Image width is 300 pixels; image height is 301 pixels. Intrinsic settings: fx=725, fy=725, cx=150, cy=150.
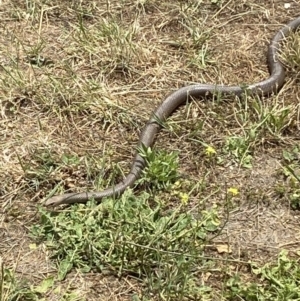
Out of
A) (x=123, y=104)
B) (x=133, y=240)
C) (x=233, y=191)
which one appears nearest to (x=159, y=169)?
(x=233, y=191)

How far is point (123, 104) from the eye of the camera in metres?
4.76

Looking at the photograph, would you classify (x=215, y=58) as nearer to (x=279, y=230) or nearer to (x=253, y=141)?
(x=253, y=141)

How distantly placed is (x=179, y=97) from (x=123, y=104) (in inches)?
14.6

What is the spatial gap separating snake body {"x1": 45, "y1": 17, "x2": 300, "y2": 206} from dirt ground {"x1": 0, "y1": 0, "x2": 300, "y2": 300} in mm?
69

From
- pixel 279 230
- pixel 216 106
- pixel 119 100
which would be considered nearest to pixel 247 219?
pixel 279 230

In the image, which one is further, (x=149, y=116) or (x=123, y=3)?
(x=123, y=3)

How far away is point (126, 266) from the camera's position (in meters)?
3.72

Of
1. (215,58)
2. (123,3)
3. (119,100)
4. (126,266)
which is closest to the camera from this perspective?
(126,266)

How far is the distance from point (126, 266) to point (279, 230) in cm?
89

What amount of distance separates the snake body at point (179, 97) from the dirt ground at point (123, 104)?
0.07 metres

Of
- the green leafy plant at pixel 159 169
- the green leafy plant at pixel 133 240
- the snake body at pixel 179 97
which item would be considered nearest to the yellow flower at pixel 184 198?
the green leafy plant at pixel 133 240

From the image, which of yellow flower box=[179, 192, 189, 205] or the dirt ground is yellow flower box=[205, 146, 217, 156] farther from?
yellow flower box=[179, 192, 189, 205]

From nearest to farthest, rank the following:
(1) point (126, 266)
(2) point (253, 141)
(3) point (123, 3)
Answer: (1) point (126, 266)
(2) point (253, 141)
(3) point (123, 3)

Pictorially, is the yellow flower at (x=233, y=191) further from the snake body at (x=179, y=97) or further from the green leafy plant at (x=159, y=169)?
the snake body at (x=179, y=97)
